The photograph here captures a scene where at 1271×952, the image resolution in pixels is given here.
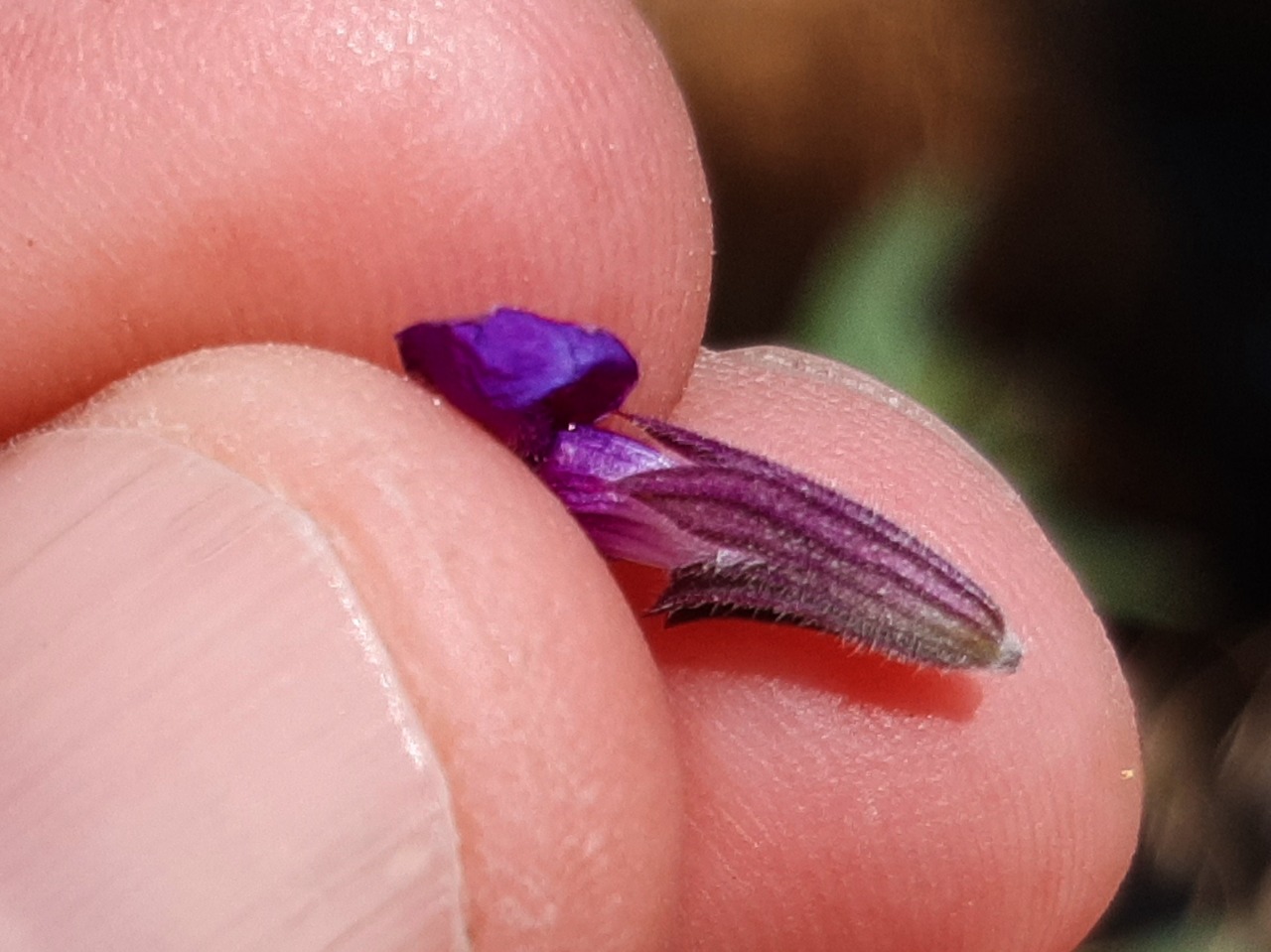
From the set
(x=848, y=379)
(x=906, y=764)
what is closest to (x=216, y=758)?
(x=906, y=764)

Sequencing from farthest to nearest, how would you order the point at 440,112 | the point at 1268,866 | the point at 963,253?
1. the point at 963,253
2. the point at 1268,866
3. the point at 440,112

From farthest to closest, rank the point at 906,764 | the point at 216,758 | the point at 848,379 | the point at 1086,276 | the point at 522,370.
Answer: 1. the point at 1086,276
2. the point at 848,379
3. the point at 906,764
4. the point at 522,370
5. the point at 216,758

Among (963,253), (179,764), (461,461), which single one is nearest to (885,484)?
(461,461)

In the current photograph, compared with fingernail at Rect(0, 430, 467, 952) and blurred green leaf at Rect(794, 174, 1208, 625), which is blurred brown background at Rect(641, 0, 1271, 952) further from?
fingernail at Rect(0, 430, 467, 952)

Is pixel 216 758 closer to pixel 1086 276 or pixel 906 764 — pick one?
pixel 906 764

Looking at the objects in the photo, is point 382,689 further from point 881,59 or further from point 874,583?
point 881,59

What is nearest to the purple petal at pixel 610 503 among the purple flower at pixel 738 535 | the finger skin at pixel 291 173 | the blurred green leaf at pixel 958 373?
the purple flower at pixel 738 535

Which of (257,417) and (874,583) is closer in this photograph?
(257,417)
